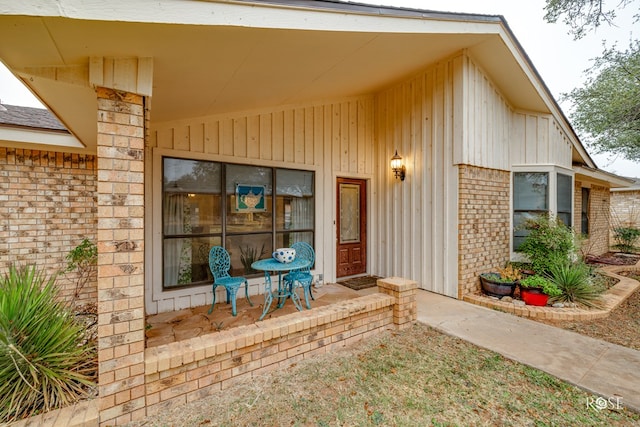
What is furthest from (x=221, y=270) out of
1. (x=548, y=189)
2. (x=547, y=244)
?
(x=548, y=189)

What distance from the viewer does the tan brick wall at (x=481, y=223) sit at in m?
4.37

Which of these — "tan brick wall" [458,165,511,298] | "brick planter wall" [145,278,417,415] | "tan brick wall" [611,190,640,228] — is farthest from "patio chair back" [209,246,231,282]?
"tan brick wall" [611,190,640,228]

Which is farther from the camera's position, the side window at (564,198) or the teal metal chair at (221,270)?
the side window at (564,198)

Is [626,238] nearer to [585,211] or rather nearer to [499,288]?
[585,211]

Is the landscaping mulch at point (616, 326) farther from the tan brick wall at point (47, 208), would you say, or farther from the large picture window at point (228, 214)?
the tan brick wall at point (47, 208)

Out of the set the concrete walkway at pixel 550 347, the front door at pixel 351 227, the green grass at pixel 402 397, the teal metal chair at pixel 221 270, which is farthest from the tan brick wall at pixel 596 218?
the teal metal chair at pixel 221 270

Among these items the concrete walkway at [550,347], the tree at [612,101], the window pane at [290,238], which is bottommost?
the concrete walkway at [550,347]

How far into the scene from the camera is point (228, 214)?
435 cm

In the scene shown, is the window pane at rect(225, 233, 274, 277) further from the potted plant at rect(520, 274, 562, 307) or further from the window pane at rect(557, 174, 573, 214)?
the window pane at rect(557, 174, 573, 214)

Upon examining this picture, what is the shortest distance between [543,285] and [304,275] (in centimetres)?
371

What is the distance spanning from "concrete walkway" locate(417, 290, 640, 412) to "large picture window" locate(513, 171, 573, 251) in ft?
7.65

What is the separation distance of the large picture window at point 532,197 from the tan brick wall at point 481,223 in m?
0.22

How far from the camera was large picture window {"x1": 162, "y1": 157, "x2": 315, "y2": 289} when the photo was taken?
393 cm

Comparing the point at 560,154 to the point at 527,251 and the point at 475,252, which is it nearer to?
the point at 527,251
